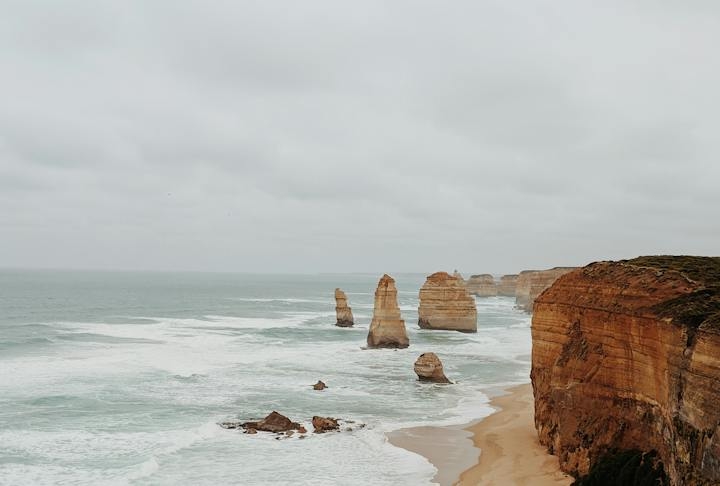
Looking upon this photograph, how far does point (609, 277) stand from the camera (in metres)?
18.7

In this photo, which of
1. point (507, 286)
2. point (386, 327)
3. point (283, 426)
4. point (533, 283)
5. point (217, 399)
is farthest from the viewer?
point (507, 286)

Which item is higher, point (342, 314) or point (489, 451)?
point (342, 314)

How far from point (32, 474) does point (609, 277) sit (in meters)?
18.7

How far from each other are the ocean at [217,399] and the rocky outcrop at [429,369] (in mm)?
590

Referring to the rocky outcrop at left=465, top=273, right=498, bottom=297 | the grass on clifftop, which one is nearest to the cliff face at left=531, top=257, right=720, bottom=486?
the grass on clifftop

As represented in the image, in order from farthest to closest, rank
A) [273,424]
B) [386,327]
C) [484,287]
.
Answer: [484,287], [386,327], [273,424]

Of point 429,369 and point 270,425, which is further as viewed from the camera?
point 429,369

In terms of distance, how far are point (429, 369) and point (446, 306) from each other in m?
32.2

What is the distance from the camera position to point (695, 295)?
15.4 metres

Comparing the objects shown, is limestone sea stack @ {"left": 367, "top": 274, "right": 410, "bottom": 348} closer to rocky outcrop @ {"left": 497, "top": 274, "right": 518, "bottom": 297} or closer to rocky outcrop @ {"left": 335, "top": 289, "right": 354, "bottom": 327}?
rocky outcrop @ {"left": 335, "top": 289, "right": 354, "bottom": 327}

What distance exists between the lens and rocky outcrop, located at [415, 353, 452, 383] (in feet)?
120

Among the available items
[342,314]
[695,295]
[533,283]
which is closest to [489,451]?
[695,295]

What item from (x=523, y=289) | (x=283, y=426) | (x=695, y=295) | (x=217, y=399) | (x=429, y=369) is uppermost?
(x=695, y=295)

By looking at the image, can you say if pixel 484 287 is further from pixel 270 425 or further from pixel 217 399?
pixel 270 425
